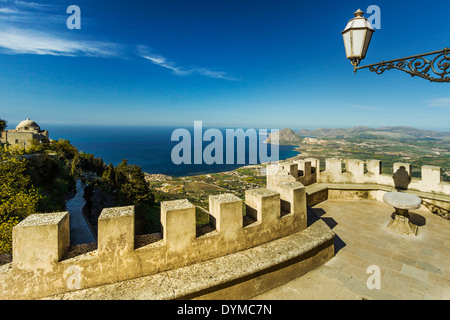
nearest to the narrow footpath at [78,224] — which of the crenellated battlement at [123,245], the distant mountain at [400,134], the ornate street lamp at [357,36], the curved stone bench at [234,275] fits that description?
the crenellated battlement at [123,245]

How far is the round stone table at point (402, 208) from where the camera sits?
4859mm

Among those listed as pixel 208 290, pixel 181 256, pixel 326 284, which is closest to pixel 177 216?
pixel 181 256

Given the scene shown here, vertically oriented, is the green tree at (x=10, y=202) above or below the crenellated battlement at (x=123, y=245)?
below

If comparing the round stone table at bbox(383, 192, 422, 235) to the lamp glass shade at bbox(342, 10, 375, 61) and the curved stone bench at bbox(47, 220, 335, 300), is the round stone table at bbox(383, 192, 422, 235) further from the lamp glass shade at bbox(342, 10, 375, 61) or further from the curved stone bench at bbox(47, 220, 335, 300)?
the lamp glass shade at bbox(342, 10, 375, 61)

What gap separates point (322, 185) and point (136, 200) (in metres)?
30.3

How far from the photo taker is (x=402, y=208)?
4.91m

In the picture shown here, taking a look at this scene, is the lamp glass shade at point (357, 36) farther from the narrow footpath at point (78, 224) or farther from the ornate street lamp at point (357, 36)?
the narrow footpath at point (78, 224)

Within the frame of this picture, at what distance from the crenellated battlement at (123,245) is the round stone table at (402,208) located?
361cm

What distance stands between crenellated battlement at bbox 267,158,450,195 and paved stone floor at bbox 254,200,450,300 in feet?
3.48

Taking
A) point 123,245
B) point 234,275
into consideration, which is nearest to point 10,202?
point 123,245

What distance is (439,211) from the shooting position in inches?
240

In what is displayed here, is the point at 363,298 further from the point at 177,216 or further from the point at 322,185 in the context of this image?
the point at 322,185

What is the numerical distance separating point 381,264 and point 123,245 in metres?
4.36

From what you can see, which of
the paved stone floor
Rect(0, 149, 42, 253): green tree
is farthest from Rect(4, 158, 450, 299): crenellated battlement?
Rect(0, 149, 42, 253): green tree
